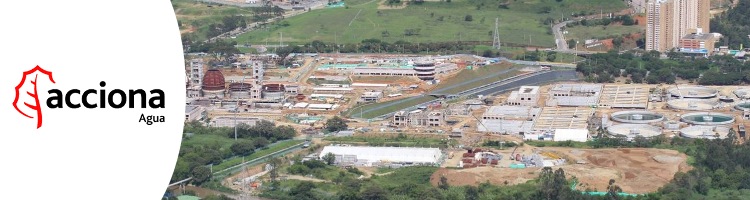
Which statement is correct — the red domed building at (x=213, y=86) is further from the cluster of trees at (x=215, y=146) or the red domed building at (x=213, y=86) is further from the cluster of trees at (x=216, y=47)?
the cluster of trees at (x=216, y=47)

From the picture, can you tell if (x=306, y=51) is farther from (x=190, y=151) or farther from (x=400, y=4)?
(x=190, y=151)

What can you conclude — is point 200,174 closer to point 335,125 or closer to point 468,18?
point 335,125

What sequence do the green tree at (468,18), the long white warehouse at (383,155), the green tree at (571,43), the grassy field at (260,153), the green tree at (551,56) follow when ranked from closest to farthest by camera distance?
the grassy field at (260,153), the long white warehouse at (383,155), the green tree at (551,56), the green tree at (571,43), the green tree at (468,18)

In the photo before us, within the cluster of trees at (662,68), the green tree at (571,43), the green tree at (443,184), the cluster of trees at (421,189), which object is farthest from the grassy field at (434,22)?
the green tree at (443,184)

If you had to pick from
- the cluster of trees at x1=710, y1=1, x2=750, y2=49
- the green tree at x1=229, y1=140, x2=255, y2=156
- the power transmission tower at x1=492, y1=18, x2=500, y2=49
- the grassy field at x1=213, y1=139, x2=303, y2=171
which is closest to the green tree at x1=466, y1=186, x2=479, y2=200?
the grassy field at x1=213, y1=139, x2=303, y2=171

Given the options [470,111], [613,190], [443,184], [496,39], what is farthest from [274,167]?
[496,39]

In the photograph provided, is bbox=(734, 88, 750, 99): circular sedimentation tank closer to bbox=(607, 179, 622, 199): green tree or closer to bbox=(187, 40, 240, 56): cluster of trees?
bbox=(607, 179, 622, 199): green tree
